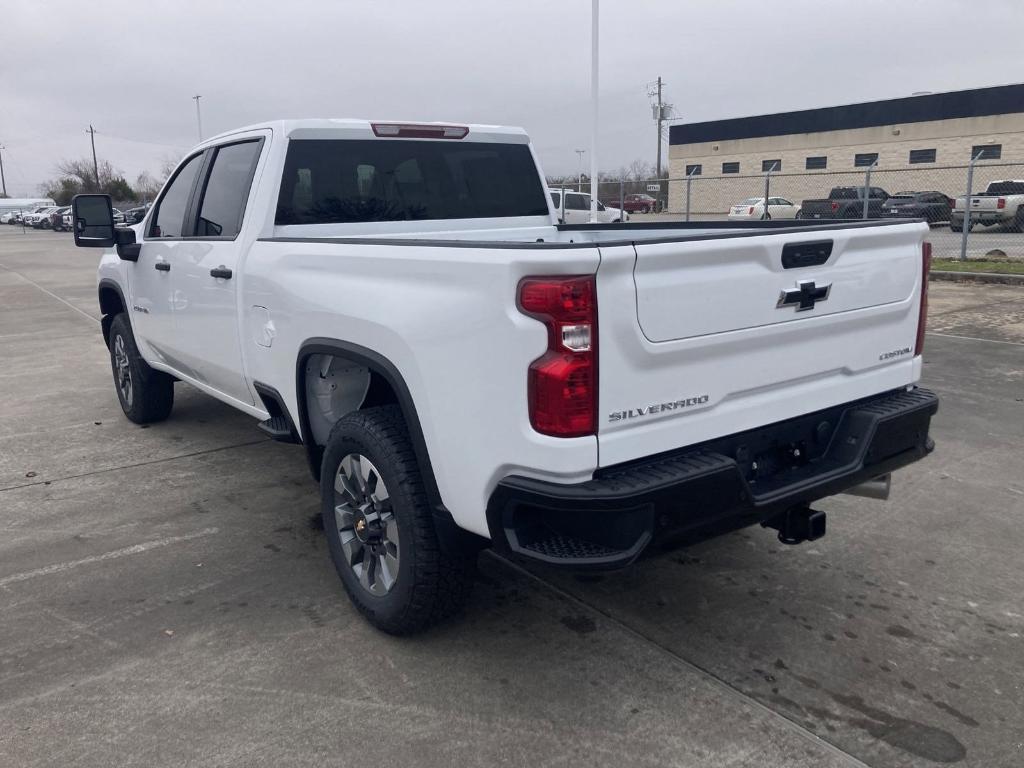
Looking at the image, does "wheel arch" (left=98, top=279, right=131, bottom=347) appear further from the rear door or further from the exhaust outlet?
the exhaust outlet

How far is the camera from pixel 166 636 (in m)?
3.39

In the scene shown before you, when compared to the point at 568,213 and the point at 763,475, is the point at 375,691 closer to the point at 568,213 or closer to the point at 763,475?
the point at 763,475

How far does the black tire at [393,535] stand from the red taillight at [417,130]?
1.84 meters

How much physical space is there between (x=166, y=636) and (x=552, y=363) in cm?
199

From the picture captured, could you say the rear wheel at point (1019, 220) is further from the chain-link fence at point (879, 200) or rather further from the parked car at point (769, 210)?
the parked car at point (769, 210)

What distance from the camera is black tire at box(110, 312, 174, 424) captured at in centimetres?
618

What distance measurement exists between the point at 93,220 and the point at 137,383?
135cm

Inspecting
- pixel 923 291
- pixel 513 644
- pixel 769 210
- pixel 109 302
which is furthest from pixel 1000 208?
pixel 513 644

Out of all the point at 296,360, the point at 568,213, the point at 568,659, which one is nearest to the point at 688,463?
the point at 568,659

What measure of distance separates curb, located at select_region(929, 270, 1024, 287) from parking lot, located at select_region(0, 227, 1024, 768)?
32.6 feet

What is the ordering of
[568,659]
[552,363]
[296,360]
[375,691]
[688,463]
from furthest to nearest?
[296,360] → [568,659] → [375,691] → [688,463] → [552,363]

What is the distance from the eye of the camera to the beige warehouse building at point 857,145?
127ft

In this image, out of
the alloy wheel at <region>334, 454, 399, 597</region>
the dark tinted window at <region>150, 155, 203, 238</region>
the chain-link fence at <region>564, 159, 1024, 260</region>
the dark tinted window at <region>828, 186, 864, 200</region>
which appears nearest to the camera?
the alloy wheel at <region>334, 454, 399, 597</region>

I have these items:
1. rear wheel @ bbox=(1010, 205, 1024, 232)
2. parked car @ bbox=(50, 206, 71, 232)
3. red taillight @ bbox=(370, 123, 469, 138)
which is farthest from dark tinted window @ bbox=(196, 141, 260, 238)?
parked car @ bbox=(50, 206, 71, 232)
